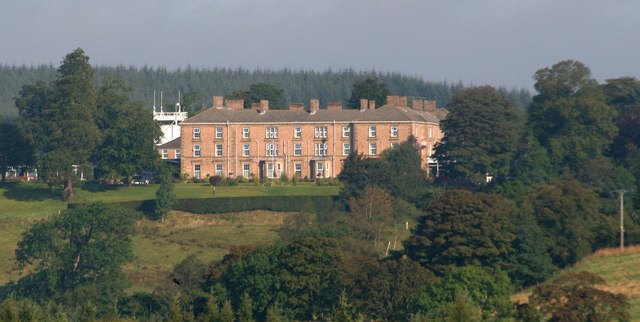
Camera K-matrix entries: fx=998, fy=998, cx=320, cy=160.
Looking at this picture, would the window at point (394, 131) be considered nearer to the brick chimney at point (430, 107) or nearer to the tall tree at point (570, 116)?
the tall tree at point (570, 116)

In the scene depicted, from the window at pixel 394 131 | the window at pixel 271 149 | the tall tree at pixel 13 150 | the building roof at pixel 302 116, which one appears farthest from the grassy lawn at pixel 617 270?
the tall tree at pixel 13 150

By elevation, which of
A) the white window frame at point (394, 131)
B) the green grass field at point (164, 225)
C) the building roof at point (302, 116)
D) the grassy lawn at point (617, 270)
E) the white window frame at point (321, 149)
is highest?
the building roof at point (302, 116)

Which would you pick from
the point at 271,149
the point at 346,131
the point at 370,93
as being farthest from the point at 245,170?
the point at 370,93

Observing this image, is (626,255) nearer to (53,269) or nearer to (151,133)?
(53,269)

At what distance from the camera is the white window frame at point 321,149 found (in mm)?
114000

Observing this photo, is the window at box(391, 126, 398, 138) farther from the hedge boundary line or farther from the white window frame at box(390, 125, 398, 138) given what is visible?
the hedge boundary line

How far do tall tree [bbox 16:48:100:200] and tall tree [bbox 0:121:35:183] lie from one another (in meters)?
1.86

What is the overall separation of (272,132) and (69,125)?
74.3 ft

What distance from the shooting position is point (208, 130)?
375 feet

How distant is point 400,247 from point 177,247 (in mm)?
18692

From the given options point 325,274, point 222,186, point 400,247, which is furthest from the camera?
point 222,186

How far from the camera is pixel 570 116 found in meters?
101

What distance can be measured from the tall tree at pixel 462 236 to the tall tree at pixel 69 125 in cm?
4603

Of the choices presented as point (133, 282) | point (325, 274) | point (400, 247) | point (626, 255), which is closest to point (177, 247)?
point (133, 282)
